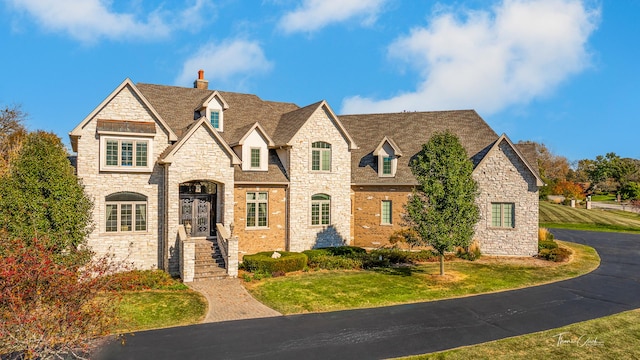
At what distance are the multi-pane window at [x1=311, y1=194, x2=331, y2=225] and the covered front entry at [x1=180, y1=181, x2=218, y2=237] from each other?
261 inches

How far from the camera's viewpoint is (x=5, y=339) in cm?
787

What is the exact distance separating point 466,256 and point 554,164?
269 feet

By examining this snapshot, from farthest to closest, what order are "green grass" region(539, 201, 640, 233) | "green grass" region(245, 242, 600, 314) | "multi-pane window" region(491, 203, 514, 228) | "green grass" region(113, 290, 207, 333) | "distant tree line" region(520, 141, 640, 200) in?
"distant tree line" region(520, 141, 640, 200) → "green grass" region(539, 201, 640, 233) → "multi-pane window" region(491, 203, 514, 228) → "green grass" region(245, 242, 600, 314) → "green grass" region(113, 290, 207, 333)

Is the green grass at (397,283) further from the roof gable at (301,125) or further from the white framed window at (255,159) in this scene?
the roof gable at (301,125)

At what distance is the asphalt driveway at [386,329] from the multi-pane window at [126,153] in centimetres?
1134

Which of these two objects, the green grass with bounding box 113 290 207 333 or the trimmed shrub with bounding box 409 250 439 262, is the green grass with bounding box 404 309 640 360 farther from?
the trimmed shrub with bounding box 409 250 439 262

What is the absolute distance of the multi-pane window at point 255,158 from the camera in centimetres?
2581

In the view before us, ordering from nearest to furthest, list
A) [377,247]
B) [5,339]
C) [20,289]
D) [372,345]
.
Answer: [5,339] < [20,289] < [372,345] < [377,247]

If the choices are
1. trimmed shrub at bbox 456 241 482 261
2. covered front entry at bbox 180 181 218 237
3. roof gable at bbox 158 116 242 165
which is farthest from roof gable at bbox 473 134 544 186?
covered front entry at bbox 180 181 218 237

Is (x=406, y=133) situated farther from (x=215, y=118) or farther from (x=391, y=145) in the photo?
(x=215, y=118)

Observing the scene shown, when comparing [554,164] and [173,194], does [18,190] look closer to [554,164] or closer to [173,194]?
[173,194]

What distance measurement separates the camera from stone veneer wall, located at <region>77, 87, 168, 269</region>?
20672 millimetres

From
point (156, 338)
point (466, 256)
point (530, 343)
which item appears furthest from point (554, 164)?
point (156, 338)

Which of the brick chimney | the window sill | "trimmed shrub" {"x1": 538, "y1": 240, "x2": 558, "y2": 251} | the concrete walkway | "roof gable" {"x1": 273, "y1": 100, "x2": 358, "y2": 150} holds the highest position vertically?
the brick chimney
